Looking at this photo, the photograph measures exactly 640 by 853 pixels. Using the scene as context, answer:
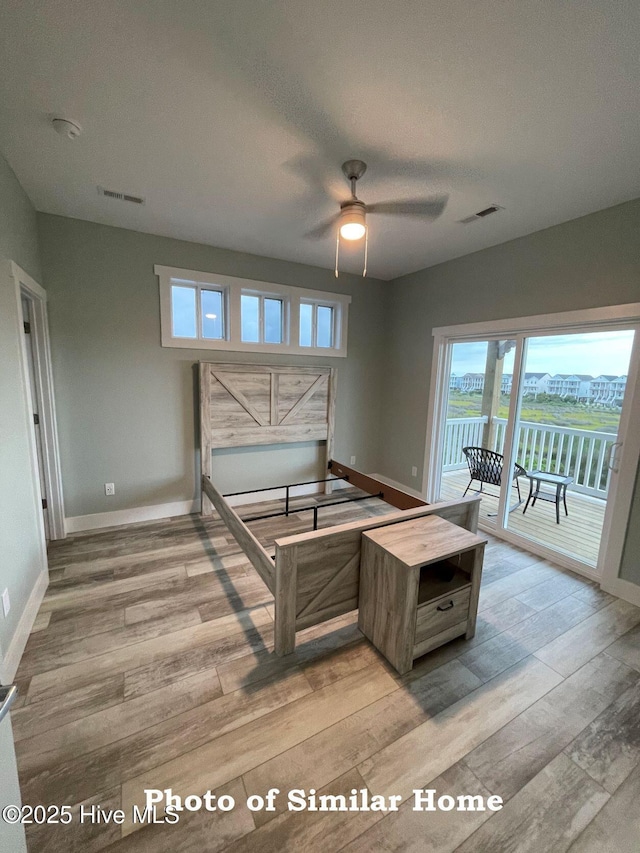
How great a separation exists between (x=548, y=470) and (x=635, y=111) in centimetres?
313

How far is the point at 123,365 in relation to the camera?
3.40 m

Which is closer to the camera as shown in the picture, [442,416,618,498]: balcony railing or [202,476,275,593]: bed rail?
[202,476,275,593]: bed rail

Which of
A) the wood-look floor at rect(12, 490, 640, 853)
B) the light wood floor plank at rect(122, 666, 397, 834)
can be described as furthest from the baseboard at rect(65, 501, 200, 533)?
the light wood floor plank at rect(122, 666, 397, 834)

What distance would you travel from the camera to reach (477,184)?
2316 mm

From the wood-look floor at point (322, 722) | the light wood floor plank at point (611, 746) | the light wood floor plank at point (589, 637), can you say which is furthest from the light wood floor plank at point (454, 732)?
the light wood floor plank at point (611, 746)

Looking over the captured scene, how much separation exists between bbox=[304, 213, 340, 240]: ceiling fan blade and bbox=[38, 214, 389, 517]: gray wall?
826 millimetres

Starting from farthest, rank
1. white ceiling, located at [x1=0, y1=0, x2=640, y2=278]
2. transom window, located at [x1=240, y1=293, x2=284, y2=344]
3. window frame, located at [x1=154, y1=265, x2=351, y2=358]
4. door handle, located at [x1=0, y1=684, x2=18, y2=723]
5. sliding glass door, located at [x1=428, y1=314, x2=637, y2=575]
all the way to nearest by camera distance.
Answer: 1. transom window, located at [x1=240, y1=293, x2=284, y2=344]
2. window frame, located at [x1=154, y1=265, x2=351, y2=358]
3. sliding glass door, located at [x1=428, y1=314, x2=637, y2=575]
4. white ceiling, located at [x1=0, y1=0, x2=640, y2=278]
5. door handle, located at [x1=0, y1=684, x2=18, y2=723]

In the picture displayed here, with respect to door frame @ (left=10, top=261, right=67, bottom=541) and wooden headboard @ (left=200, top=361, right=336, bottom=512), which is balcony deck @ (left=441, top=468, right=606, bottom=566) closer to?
wooden headboard @ (left=200, top=361, right=336, bottom=512)

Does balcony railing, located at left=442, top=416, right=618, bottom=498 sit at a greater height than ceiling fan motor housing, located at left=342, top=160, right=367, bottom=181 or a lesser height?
lesser

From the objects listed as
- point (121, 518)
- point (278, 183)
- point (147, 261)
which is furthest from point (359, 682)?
point (147, 261)

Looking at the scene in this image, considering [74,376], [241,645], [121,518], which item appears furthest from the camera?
[121,518]

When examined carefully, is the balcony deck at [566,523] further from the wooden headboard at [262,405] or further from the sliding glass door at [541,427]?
the wooden headboard at [262,405]

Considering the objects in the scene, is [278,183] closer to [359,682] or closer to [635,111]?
[635,111]

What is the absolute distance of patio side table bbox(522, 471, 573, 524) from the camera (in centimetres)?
362
